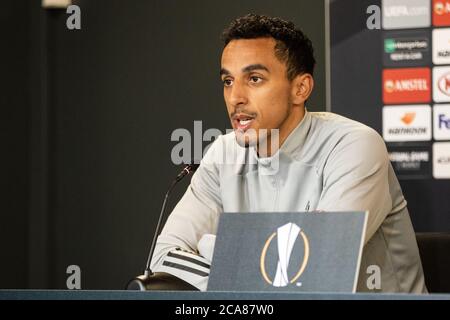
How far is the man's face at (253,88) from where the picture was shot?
2.05 m

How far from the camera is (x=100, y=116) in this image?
305 centimetres

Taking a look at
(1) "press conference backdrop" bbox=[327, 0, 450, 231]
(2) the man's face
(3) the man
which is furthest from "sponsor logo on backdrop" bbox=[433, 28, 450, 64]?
(2) the man's face

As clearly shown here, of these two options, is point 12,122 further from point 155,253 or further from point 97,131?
point 155,253

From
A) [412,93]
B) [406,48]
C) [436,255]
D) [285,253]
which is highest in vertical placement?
[406,48]

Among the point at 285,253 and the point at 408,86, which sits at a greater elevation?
the point at 408,86

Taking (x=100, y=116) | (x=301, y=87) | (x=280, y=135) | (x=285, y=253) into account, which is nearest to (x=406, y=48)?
(x=301, y=87)

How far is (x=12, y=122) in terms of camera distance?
9.86 feet

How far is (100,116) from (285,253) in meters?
2.01

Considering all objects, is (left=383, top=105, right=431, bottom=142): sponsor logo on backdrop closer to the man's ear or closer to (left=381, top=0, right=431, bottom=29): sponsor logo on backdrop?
(left=381, top=0, right=431, bottom=29): sponsor logo on backdrop

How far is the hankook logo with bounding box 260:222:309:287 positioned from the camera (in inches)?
44.7

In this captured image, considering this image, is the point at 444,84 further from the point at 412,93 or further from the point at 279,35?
the point at 279,35

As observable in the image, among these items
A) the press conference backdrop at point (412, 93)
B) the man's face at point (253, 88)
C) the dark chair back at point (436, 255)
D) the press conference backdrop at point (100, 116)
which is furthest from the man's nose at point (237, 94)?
the press conference backdrop at point (100, 116)

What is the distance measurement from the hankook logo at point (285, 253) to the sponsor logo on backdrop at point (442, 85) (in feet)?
5.18

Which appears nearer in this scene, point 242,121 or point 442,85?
point 242,121
